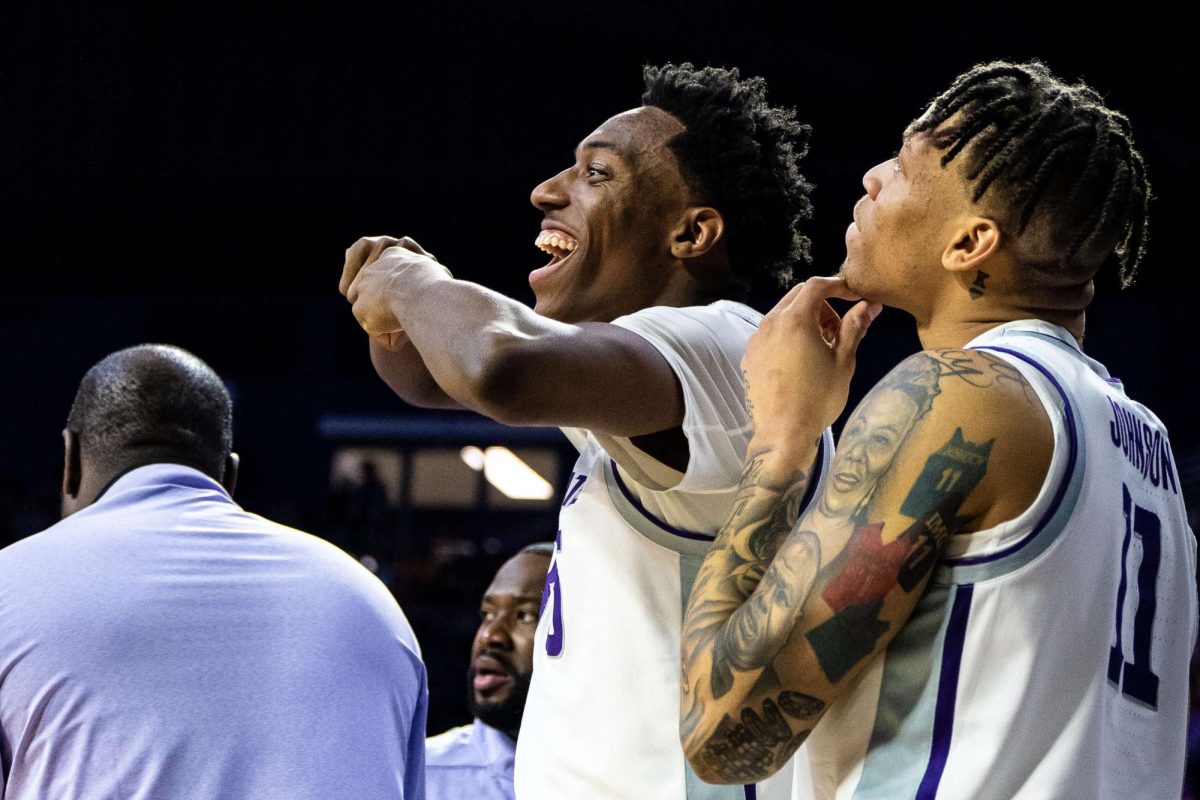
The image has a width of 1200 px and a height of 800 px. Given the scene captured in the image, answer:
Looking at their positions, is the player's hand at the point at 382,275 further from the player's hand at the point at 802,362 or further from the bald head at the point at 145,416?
the bald head at the point at 145,416

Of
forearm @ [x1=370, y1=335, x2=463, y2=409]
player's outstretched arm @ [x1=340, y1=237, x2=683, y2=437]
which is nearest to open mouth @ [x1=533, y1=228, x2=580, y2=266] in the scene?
forearm @ [x1=370, y1=335, x2=463, y2=409]

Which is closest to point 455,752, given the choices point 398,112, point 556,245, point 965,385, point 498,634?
point 498,634

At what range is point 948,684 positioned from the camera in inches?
56.6

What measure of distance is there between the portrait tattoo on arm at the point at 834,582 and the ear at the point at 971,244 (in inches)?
7.5

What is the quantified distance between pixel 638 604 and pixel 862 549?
1.96 feet

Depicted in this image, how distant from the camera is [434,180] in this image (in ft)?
25.0

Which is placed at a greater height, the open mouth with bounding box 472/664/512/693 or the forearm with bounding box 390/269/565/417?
the forearm with bounding box 390/269/565/417

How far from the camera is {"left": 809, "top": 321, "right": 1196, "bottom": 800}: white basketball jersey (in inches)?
55.5

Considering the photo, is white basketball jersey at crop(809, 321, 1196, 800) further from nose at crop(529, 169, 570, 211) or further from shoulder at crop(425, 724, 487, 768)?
shoulder at crop(425, 724, 487, 768)

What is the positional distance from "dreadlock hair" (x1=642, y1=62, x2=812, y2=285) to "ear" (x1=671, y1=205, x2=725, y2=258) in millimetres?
22

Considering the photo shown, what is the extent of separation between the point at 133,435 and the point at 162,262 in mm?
5586

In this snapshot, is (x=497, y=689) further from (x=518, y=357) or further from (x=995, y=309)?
(x=995, y=309)

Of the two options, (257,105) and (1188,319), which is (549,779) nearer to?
(257,105)

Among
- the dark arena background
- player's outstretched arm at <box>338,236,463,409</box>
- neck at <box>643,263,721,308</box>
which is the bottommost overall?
the dark arena background
